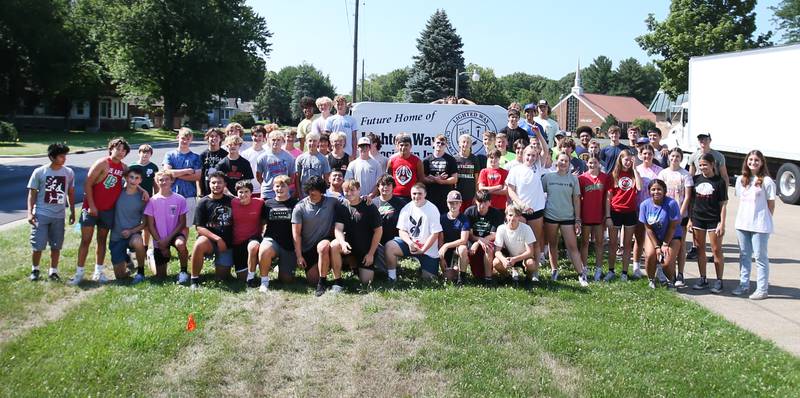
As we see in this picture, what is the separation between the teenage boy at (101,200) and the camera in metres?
7.61

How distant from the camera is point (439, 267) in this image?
8.41 m

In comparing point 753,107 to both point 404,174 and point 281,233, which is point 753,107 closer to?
point 404,174

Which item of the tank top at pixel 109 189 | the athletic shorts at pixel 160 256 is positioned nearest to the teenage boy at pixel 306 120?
the athletic shorts at pixel 160 256

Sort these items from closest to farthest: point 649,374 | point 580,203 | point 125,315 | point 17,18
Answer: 1. point 649,374
2. point 125,315
3. point 580,203
4. point 17,18

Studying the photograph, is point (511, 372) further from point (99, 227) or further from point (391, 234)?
point (99, 227)

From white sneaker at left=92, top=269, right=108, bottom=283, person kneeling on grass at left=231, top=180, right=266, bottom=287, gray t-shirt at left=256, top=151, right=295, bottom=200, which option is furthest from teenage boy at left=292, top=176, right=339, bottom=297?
white sneaker at left=92, top=269, right=108, bottom=283

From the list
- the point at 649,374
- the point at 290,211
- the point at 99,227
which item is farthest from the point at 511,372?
the point at 99,227

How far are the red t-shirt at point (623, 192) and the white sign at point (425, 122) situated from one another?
10.5ft

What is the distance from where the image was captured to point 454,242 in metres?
7.66

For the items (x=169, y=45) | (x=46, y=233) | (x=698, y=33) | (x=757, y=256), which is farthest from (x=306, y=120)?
(x=169, y=45)

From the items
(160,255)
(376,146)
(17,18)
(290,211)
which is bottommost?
(160,255)

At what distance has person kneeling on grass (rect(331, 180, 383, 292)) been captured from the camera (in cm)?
755

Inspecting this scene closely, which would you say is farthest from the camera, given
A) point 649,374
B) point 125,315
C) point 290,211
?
point 290,211

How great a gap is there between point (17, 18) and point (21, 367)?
41711mm
